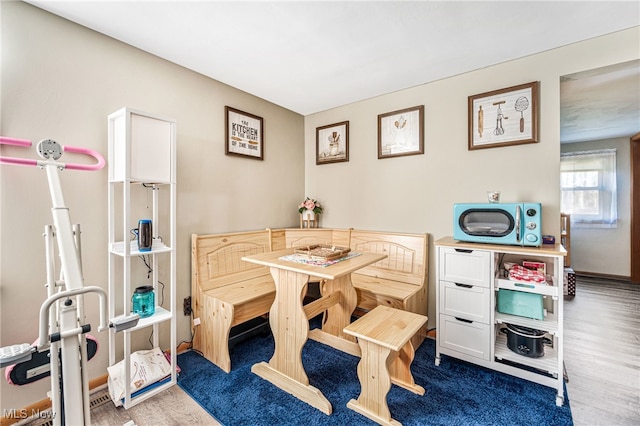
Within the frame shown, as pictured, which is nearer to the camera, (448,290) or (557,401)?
(557,401)

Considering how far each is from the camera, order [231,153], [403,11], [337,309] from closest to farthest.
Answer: [403,11] → [337,309] → [231,153]

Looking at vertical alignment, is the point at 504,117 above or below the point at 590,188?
above

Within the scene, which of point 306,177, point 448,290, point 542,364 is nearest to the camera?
point 542,364

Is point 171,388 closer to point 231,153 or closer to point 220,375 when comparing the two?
point 220,375

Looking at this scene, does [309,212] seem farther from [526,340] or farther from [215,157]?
[526,340]

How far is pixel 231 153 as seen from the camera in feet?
9.08

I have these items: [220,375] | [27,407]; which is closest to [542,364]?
[220,375]

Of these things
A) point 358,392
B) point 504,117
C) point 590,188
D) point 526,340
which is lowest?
point 358,392

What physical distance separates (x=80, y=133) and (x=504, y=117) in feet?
10.7

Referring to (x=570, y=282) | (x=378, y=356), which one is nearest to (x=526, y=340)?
(x=378, y=356)

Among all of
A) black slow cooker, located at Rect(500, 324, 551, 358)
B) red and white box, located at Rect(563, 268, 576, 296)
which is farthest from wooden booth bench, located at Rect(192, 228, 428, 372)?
red and white box, located at Rect(563, 268, 576, 296)

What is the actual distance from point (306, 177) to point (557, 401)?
10.3 feet

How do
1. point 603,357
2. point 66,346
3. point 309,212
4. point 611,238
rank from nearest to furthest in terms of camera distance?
point 66,346, point 603,357, point 309,212, point 611,238

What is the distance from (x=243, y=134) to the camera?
2.90 metres
